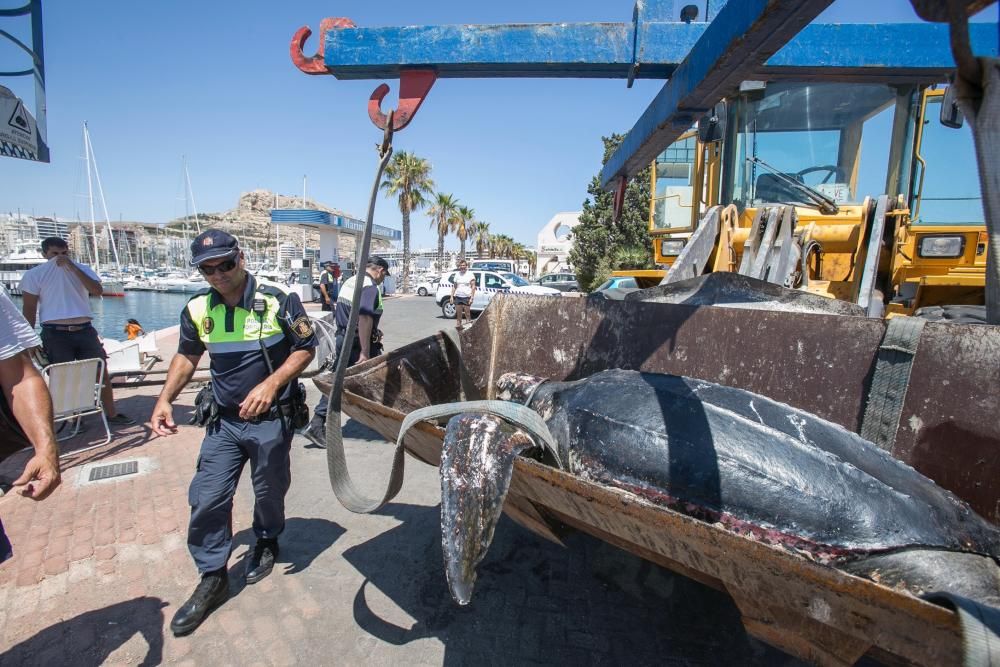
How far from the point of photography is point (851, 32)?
217cm

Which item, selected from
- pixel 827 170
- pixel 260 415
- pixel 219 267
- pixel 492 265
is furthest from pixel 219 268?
pixel 492 265

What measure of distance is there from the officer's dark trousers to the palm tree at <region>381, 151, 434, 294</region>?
32.4 m

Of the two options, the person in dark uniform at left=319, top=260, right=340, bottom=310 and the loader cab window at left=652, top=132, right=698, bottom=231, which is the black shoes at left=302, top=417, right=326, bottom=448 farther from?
the person in dark uniform at left=319, top=260, right=340, bottom=310

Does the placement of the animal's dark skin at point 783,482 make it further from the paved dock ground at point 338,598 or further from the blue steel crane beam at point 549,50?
the blue steel crane beam at point 549,50

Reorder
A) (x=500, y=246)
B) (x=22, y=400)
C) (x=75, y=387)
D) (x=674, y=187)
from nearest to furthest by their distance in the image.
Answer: (x=22, y=400) < (x=75, y=387) < (x=674, y=187) < (x=500, y=246)

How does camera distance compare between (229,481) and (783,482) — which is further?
(229,481)

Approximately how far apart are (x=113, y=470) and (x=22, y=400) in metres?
2.72

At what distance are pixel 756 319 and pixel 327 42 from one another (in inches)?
100

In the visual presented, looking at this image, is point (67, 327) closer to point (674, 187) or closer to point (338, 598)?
point (338, 598)

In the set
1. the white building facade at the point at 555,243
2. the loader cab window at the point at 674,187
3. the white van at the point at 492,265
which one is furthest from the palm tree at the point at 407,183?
the loader cab window at the point at 674,187

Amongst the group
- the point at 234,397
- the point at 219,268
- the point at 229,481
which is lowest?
the point at 229,481

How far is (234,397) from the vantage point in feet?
8.63

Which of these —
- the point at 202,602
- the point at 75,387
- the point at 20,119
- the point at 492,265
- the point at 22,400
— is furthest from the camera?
the point at 492,265

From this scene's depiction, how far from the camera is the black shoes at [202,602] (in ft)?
7.59
